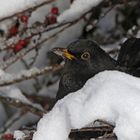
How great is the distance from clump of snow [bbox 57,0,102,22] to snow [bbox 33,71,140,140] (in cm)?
161

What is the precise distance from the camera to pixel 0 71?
435 cm

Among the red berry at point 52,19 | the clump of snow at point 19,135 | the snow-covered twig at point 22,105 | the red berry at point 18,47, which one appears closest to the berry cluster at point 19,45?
the red berry at point 18,47

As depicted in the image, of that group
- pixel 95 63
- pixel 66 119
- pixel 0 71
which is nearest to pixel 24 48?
pixel 0 71

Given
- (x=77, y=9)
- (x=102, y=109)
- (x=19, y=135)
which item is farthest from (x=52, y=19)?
(x=102, y=109)

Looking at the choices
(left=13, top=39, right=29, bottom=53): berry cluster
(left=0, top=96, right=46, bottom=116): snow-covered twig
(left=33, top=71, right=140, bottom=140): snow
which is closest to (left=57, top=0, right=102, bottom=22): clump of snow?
(left=13, top=39, right=29, bottom=53): berry cluster

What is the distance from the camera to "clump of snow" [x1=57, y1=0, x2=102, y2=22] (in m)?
4.42

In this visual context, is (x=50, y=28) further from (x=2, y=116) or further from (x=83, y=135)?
(x=83, y=135)

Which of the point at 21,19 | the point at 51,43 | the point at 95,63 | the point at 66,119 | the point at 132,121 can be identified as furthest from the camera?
the point at 51,43

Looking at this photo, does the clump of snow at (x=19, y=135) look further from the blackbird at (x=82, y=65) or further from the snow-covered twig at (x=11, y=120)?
the snow-covered twig at (x=11, y=120)

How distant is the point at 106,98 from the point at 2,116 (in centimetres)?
282

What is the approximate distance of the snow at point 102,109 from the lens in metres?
2.55

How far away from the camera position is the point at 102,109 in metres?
2.65

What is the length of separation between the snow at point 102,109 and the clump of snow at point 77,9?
1.61 m

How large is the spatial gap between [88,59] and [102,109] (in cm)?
137
